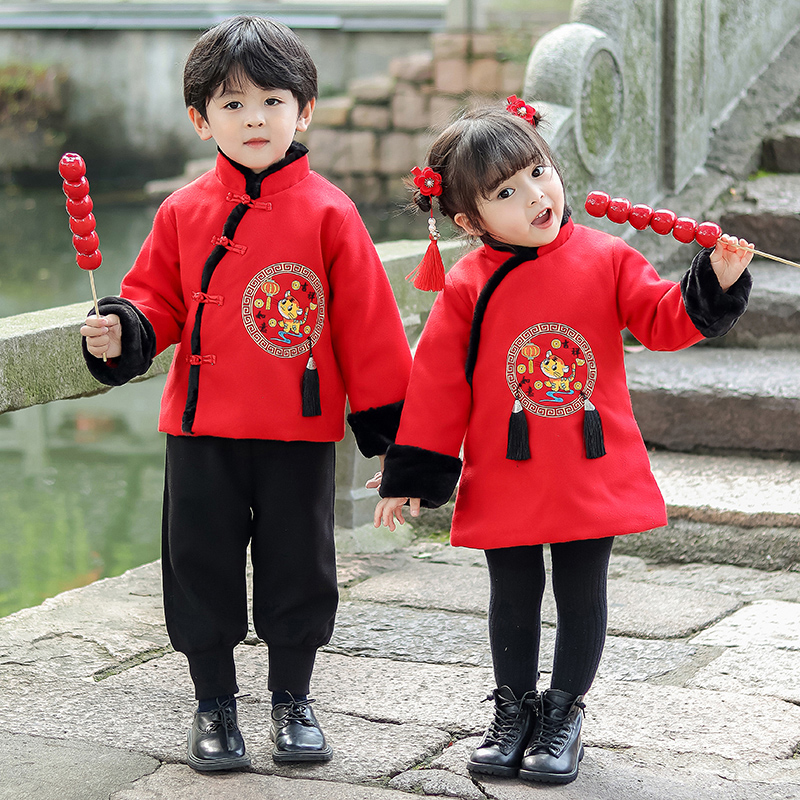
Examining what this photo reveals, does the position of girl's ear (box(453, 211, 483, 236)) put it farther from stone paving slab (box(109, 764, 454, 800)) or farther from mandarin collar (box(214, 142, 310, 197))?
stone paving slab (box(109, 764, 454, 800))

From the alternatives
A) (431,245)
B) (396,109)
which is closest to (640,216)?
(431,245)

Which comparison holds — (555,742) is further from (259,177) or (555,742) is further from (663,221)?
(259,177)

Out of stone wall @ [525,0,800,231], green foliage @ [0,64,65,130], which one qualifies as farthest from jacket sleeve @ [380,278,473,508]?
green foliage @ [0,64,65,130]

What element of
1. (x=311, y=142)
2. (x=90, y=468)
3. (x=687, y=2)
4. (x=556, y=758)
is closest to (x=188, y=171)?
(x=311, y=142)

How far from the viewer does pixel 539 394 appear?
2113mm

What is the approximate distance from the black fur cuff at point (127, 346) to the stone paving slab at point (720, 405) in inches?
78.5

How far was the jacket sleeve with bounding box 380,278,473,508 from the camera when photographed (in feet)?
7.04

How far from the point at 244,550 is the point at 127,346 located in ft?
1.49

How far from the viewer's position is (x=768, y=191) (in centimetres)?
467

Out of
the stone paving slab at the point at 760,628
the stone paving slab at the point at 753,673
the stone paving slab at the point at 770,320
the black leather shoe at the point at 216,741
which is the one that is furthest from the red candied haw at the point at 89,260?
the stone paving slab at the point at 770,320

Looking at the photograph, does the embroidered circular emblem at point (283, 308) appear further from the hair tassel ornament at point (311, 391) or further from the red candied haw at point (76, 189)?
the red candied haw at point (76, 189)

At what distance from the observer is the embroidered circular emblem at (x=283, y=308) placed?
2176 millimetres

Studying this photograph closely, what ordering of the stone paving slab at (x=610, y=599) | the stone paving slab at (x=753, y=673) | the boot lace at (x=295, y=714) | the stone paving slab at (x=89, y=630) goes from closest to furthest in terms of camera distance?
the boot lace at (x=295, y=714)
the stone paving slab at (x=753, y=673)
the stone paving slab at (x=89, y=630)
the stone paving slab at (x=610, y=599)

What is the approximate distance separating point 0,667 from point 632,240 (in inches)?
107
